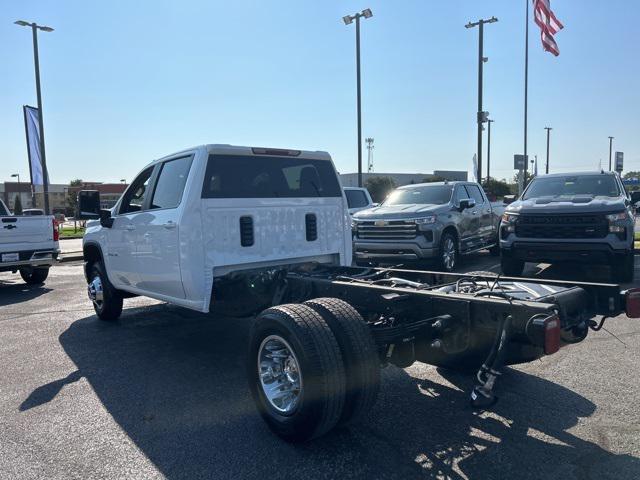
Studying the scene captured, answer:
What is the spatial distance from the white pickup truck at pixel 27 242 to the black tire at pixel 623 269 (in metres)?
10.3

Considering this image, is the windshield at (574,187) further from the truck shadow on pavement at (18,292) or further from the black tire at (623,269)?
the truck shadow on pavement at (18,292)

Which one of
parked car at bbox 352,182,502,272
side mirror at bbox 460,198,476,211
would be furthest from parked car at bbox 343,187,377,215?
side mirror at bbox 460,198,476,211

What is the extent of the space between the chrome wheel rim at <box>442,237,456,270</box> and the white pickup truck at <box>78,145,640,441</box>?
15.5ft

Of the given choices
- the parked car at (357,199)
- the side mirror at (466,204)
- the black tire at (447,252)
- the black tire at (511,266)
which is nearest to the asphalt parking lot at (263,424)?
the black tire at (511,266)

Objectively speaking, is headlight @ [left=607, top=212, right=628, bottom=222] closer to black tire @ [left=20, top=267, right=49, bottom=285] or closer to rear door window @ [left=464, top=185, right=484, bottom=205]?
rear door window @ [left=464, top=185, right=484, bottom=205]

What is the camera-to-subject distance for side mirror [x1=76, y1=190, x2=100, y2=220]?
6.55 m

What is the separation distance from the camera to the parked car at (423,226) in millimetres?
10203

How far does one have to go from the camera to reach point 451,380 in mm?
4645

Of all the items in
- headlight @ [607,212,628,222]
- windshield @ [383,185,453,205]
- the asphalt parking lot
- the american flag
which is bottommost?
the asphalt parking lot

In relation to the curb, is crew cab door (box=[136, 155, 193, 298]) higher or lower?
higher

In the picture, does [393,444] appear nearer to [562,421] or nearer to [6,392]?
[562,421]

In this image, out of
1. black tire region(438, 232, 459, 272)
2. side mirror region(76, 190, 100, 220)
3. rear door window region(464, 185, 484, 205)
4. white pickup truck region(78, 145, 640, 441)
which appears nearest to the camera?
white pickup truck region(78, 145, 640, 441)

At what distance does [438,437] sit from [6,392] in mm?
3704

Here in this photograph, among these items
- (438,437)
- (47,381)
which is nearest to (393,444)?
(438,437)
